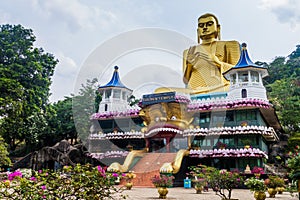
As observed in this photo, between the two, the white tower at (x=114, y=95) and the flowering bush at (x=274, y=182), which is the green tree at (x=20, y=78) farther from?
the flowering bush at (x=274, y=182)

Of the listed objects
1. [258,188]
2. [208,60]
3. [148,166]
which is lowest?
[258,188]

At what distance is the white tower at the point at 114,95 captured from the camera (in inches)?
1224

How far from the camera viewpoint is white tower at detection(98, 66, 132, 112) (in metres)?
31.1

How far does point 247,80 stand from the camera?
2464cm

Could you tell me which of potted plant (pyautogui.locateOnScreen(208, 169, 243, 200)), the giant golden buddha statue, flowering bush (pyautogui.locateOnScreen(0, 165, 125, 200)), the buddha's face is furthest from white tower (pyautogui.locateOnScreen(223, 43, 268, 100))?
flowering bush (pyautogui.locateOnScreen(0, 165, 125, 200))

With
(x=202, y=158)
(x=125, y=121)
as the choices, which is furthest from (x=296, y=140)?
(x=125, y=121)

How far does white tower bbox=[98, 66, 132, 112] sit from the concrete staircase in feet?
26.8

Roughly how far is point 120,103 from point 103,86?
253 cm

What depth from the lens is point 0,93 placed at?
23578mm

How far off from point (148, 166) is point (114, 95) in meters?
11.4

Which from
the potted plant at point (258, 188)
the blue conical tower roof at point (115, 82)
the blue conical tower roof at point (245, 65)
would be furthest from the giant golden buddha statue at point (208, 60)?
the potted plant at point (258, 188)

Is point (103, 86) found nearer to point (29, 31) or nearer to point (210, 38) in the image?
point (29, 31)

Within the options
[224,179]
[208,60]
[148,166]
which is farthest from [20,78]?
[224,179]

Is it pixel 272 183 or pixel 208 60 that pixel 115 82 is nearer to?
pixel 208 60
